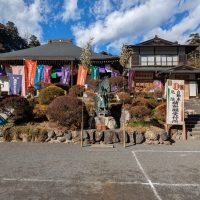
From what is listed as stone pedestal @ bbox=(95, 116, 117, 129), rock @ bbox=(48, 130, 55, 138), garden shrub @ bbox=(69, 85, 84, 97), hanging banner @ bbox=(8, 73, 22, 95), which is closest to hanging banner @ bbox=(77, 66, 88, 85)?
garden shrub @ bbox=(69, 85, 84, 97)

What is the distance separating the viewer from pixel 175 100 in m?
14.6

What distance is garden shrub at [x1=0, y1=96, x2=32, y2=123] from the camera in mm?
13919

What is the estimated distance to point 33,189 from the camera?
20.9 feet

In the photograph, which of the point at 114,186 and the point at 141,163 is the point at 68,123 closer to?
the point at 141,163

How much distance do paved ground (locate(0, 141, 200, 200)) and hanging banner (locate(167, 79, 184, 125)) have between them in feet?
9.11

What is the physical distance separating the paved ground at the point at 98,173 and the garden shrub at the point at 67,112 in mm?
1735

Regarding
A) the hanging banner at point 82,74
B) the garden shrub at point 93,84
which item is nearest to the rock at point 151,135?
the garden shrub at point 93,84

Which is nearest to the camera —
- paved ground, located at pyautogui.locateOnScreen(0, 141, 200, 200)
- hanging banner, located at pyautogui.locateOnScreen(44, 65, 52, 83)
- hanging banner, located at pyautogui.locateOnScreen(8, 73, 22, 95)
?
paved ground, located at pyautogui.locateOnScreen(0, 141, 200, 200)

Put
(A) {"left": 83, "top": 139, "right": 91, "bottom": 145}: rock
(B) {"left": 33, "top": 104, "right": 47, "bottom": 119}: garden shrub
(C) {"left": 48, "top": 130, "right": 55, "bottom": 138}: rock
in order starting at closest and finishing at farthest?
(A) {"left": 83, "top": 139, "right": 91, "bottom": 145}: rock
(C) {"left": 48, "top": 130, "right": 55, "bottom": 138}: rock
(B) {"left": 33, "top": 104, "right": 47, "bottom": 119}: garden shrub

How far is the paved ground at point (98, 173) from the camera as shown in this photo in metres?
6.19

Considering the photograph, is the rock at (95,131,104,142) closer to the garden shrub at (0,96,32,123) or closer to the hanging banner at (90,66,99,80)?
the garden shrub at (0,96,32,123)

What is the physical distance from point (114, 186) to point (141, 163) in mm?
2613

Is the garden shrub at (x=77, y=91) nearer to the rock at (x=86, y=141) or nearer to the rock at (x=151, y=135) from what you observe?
the rock at (x=86, y=141)

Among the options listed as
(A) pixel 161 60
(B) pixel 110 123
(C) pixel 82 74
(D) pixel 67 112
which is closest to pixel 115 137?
(B) pixel 110 123
